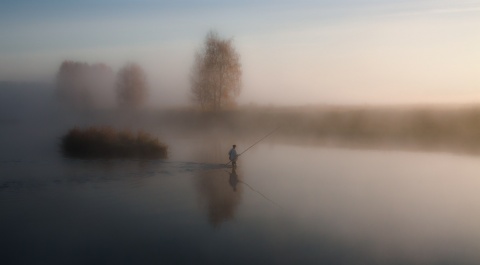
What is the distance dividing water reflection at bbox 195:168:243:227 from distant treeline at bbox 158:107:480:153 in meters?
21.9

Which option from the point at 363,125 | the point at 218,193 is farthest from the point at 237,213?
the point at 363,125

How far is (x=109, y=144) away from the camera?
3419 cm

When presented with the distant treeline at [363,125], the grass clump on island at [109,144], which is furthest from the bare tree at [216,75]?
the grass clump on island at [109,144]

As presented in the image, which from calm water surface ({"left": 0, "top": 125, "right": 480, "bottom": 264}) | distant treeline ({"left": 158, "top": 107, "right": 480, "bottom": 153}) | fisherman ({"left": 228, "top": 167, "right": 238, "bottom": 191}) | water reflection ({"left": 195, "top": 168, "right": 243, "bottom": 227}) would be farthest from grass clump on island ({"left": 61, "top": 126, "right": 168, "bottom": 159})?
distant treeline ({"left": 158, "top": 107, "right": 480, "bottom": 153})

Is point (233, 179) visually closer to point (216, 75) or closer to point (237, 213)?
point (237, 213)

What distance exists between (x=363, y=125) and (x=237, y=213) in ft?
121

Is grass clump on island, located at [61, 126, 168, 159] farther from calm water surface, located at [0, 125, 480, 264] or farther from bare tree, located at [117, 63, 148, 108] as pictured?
bare tree, located at [117, 63, 148, 108]

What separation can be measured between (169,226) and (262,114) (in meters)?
51.1

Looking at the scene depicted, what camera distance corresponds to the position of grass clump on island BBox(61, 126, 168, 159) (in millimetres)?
33781

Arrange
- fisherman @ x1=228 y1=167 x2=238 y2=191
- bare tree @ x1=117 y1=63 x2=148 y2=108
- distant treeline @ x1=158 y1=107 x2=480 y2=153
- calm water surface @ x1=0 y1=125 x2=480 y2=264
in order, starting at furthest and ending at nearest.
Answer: bare tree @ x1=117 y1=63 x2=148 y2=108 < distant treeline @ x1=158 y1=107 x2=480 y2=153 < fisherman @ x1=228 y1=167 x2=238 y2=191 < calm water surface @ x1=0 y1=125 x2=480 y2=264

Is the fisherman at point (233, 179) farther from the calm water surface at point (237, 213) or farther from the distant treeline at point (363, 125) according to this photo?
the distant treeline at point (363, 125)

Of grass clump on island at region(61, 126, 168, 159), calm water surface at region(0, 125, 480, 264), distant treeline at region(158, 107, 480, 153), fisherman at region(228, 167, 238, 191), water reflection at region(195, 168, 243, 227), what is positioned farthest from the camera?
distant treeline at region(158, 107, 480, 153)

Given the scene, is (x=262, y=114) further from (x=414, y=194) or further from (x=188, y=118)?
(x=414, y=194)

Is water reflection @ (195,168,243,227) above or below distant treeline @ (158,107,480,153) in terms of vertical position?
below
